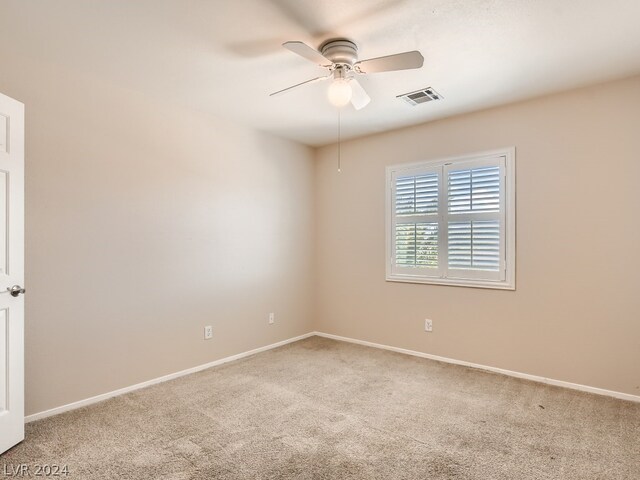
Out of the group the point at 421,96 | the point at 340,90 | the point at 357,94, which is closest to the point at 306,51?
the point at 340,90

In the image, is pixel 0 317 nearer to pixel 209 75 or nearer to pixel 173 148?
pixel 173 148

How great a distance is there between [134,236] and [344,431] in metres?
2.27

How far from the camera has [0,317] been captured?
2.12 metres

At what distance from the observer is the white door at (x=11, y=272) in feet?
7.02

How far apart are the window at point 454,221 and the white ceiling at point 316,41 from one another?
28.4 inches

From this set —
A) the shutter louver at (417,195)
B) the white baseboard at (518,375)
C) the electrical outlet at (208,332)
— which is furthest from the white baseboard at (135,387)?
the shutter louver at (417,195)

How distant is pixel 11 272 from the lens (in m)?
2.20

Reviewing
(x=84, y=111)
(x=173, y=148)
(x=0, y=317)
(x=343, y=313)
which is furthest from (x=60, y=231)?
(x=343, y=313)

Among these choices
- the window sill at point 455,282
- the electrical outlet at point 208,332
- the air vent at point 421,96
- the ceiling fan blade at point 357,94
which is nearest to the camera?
the ceiling fan blade at point 357,94

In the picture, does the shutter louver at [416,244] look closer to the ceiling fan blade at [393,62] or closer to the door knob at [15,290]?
the ceiling fan blade at [393,62]

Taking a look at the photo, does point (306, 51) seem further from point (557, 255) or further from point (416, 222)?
point (557, 255)

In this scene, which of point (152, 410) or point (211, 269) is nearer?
point (152, 410)

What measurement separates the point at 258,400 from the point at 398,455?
1194mm

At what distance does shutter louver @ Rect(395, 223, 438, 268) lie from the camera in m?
3.87
